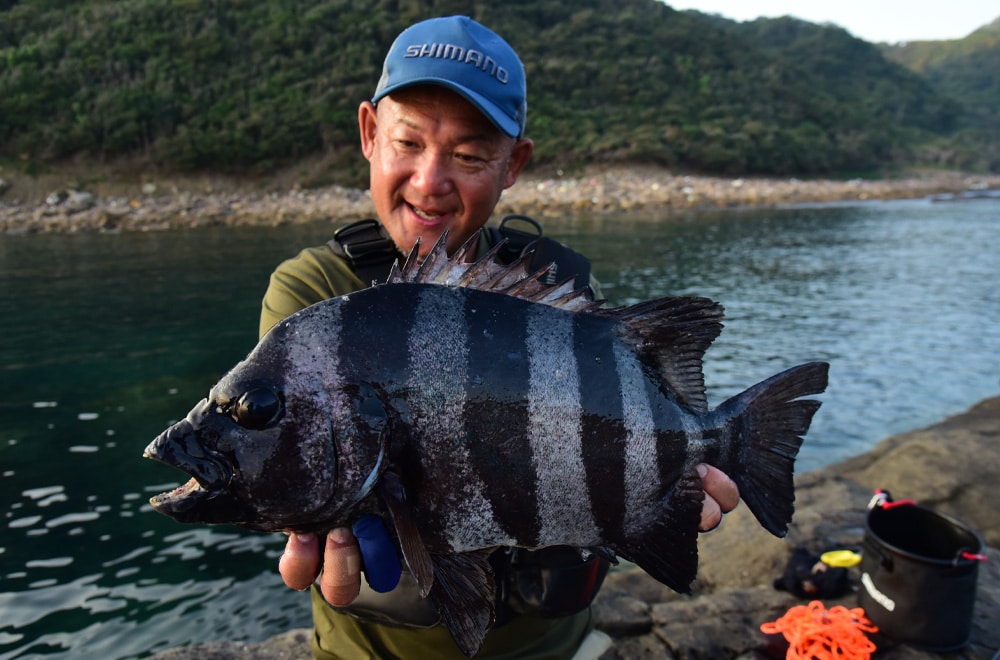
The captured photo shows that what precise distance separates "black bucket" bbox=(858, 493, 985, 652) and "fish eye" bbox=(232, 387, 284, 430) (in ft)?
12.7

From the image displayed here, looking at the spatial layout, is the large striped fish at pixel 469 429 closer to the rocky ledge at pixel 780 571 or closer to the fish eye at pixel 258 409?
the fish eye at pixel 258 409

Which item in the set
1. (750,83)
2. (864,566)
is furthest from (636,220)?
(750,83)

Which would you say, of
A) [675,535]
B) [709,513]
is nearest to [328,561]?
[675,535]

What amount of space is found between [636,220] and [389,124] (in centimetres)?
3228

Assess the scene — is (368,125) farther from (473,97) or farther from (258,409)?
(258,409)

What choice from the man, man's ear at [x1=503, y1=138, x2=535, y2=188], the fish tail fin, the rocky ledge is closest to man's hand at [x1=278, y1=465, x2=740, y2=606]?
the fish tail fin

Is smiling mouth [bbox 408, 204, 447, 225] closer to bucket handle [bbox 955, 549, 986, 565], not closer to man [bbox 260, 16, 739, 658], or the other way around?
man [bbox 260, 16, 739, 658]

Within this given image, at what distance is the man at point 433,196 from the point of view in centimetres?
231

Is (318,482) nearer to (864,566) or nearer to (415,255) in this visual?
(415,255)

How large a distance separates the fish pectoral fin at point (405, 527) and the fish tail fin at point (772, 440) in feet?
2.84

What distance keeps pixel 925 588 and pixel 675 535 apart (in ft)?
9.64

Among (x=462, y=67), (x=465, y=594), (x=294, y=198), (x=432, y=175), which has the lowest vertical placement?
(x=294, y=198)

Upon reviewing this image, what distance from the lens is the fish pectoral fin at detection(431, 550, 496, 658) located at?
5.54 feet

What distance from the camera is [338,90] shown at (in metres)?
52.7
